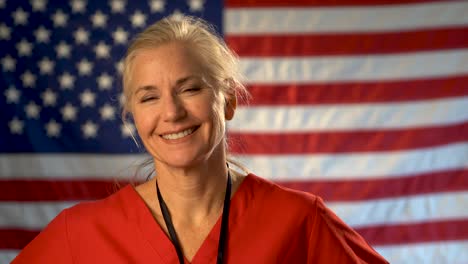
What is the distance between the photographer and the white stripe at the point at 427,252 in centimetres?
262

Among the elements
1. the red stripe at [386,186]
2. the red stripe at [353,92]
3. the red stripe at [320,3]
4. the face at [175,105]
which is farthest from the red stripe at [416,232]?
the face at [175,105]

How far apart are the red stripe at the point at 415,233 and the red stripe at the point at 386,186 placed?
0.13m

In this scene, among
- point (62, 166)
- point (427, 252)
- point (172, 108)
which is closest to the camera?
point (172, 108)

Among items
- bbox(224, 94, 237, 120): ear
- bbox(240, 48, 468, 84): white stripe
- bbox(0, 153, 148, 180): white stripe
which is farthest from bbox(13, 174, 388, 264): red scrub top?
bbox(240, 48, 468, 84): white stripe

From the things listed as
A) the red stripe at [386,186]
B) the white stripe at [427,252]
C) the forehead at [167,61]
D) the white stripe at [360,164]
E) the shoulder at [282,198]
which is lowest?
the white stripe at [427,252]

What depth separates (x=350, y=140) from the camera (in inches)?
101

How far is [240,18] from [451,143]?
0.96 meters

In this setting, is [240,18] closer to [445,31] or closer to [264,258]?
[445,31]

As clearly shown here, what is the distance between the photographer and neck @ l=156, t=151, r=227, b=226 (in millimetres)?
1347

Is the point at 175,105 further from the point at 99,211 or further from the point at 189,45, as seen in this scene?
the point at 99,211

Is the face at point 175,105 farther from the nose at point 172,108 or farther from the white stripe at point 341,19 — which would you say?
the white stripe at point 341,19

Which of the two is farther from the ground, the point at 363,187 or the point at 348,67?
the point at 348,67

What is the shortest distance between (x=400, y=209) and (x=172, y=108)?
1598mm

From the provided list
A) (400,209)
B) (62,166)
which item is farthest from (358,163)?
(62,166)
